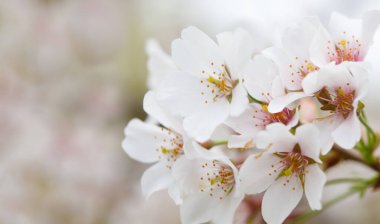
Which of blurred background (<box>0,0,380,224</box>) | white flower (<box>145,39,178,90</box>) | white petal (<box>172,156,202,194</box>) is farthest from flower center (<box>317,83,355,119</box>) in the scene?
blurred background (<box>0,0,380,224</box>)

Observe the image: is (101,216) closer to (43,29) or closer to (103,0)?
(43,29)

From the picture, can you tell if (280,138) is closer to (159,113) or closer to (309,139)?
(309,139)

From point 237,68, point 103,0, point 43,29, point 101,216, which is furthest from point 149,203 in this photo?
point 237,68

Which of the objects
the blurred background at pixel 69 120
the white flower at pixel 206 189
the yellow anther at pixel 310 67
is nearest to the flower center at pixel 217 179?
the white flower at pixel 206 189

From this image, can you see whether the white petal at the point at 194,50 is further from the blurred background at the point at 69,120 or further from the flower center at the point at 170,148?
the blurred background at the point at 69,120

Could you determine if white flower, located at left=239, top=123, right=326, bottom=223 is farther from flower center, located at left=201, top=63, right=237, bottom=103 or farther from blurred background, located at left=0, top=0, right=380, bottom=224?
blurred background, located at left=0, top=0, right=380, bottom=224

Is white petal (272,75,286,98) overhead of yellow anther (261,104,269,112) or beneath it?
overhead

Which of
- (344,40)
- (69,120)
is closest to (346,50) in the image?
(344,40)
